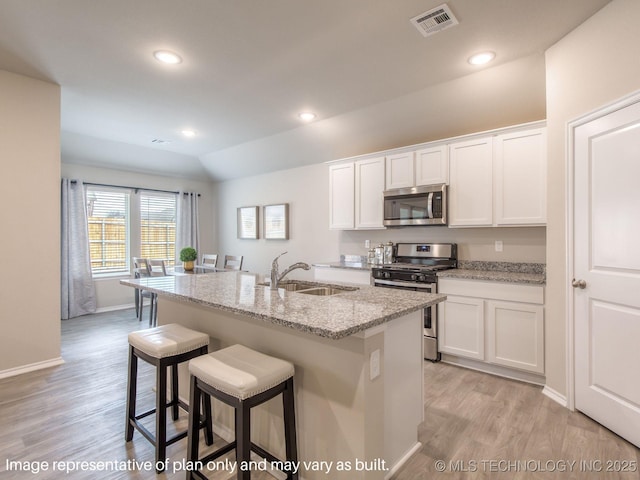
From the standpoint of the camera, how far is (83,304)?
17.3ft

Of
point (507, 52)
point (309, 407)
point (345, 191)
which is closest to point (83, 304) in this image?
point (345, 191)

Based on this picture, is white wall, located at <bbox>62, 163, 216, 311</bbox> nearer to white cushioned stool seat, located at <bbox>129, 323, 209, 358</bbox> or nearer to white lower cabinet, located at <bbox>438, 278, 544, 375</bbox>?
white cushioned stool seat, located at <bbox>129, 323, 209, 358</bbox>

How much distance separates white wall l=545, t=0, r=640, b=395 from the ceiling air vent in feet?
2.91

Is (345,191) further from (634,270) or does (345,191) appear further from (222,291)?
(634,270)

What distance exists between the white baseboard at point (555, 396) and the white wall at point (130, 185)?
607 centimetres

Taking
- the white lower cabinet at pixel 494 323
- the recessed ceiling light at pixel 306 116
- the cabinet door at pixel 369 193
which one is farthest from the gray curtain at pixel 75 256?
the white lower cabinet at pixel 494 323

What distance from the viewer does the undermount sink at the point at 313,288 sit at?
2357 mm

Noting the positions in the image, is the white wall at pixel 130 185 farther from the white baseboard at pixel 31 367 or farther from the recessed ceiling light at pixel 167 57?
the recessed ceiling light at pixel 167 57

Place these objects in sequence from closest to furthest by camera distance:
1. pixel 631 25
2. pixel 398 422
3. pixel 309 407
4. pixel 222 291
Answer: pixel 309 407 → pixel 398 422 → pixel 631 25 → pixel 222 291

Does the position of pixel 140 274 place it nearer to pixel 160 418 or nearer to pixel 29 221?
pixel 29 221

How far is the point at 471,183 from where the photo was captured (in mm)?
3377

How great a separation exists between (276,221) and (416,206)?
9.32 ft

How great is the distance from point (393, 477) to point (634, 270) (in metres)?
1.84

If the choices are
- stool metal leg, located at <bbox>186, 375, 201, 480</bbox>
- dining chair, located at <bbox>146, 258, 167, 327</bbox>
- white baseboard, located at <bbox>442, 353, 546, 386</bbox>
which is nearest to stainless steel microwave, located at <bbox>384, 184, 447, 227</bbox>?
white baseboard, located at <bbox>442, 353, 546, 386</bbox>
